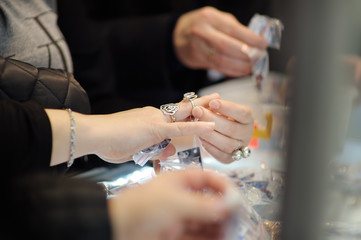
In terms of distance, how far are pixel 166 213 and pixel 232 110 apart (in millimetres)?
260

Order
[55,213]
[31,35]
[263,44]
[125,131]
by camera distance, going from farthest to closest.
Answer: [263,44] < [31,35] < [125,131] < [55,213]

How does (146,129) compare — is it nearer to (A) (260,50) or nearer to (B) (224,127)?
(B) (224,127)

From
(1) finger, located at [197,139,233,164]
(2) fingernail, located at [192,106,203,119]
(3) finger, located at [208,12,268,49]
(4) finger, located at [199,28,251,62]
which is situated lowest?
(1) finger, located at [197,139,233,164]

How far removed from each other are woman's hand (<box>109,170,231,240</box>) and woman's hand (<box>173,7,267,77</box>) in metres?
0.57

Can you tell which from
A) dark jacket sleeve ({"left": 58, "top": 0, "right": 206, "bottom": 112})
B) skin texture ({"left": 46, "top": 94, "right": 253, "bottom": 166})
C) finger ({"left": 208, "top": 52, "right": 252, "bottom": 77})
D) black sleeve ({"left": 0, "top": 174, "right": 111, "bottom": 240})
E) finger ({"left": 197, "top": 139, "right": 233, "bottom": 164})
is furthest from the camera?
dark jacket sleeve ({"left": 58, "top": 0, "right": 206, "bottom": 112})

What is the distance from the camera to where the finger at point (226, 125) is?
0.55 m

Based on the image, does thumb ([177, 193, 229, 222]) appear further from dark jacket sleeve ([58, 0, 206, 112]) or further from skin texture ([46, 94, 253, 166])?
dark jacket sleeve ([58, 0, 206, 112])

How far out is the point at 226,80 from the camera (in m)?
1.06

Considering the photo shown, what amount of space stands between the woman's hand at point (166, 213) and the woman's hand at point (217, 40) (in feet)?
1.87

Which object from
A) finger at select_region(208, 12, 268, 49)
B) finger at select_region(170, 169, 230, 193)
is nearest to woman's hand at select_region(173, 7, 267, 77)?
finger at select_region(208, 12, 268, 49)

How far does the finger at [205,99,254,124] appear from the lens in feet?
1.85

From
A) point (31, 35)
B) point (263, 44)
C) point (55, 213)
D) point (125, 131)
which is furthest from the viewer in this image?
point (263, 44)

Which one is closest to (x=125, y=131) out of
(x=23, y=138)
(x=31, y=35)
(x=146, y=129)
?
(x=146, y=129)

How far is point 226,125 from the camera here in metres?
Answer: 0.58
